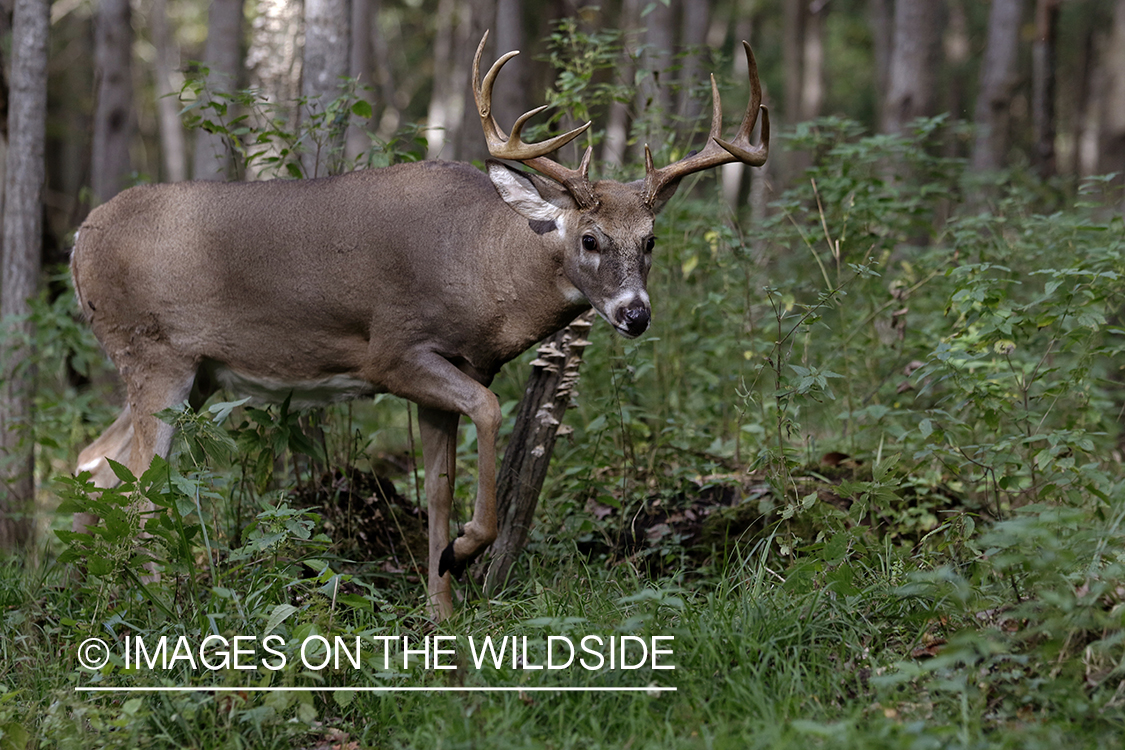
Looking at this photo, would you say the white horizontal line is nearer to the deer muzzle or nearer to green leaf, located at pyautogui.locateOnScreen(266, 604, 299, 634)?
green leaf, located at pyautogui.locateOnScreen(266, 604, 299, 634)

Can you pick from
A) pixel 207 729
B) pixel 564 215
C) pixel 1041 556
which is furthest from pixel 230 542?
pixel 1041 556

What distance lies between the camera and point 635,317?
5031 millimetres

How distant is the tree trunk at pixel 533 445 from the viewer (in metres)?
5.69

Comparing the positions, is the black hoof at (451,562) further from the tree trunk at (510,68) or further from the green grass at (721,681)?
the tree trunk at (510,68)

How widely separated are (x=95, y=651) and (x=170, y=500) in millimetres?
717

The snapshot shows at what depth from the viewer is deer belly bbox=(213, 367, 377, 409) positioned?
19.3 ft

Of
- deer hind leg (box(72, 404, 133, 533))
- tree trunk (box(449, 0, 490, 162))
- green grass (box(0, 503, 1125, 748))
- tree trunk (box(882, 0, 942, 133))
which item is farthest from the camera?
tree trunk (box(882, 0, 942, 133))

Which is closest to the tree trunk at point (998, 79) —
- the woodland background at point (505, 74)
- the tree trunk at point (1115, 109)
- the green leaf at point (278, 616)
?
the woodland background at point (505, 74)

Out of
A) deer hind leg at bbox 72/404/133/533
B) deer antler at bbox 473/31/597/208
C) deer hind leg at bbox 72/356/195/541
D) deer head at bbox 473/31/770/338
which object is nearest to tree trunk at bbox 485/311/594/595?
deer head at bbox 473/31/770/338

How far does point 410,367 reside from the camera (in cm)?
554

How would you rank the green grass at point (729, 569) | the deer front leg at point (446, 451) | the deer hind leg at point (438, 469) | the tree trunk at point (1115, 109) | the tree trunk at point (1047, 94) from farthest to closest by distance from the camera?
1. the tree trunk at point (1047, 94)
2. the tree trunk at point (1115, 109)
3. the deer hind leg at point (438, 469)
4. the deer front leg at point (446, 451)
5. the green grass at point (729, 569)

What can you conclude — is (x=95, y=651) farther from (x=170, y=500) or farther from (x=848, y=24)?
(x=848, y=24)

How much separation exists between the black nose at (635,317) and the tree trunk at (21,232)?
14.9 ft

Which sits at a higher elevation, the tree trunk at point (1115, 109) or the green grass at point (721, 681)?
the tree trunk at point (1115, 109)
